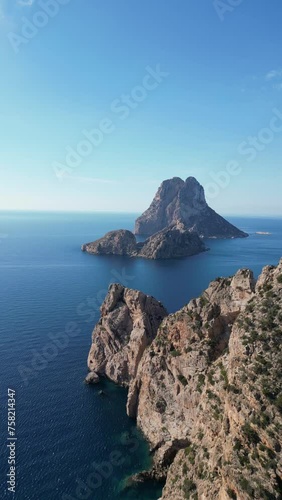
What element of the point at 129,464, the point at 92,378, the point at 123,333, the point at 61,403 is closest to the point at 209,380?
the point at 129,464

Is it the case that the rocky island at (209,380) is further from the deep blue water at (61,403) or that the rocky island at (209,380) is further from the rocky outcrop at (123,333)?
the deep blue water at (61,403)

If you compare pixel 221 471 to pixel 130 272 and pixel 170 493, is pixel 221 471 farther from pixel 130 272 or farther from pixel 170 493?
pixel 130 272

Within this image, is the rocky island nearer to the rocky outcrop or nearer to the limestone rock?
the rocky outcrop

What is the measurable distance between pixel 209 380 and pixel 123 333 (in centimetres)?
3345

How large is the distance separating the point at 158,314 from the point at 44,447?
32972 millimetres

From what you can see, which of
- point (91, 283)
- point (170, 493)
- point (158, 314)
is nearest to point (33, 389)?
point (158, 314)

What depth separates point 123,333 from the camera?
77.4 metres

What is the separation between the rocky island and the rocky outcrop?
22 cm

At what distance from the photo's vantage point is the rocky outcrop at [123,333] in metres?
70.9

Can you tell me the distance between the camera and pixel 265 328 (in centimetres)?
4000

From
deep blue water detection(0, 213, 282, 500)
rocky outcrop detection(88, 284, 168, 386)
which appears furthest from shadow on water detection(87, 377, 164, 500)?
rocky outcrop detection(88, 284, 168, 386)

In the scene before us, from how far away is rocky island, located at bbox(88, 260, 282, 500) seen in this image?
32.6 metres

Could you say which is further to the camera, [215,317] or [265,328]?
[215,317]

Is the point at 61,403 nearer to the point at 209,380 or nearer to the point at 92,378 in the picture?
the point at 92,378
